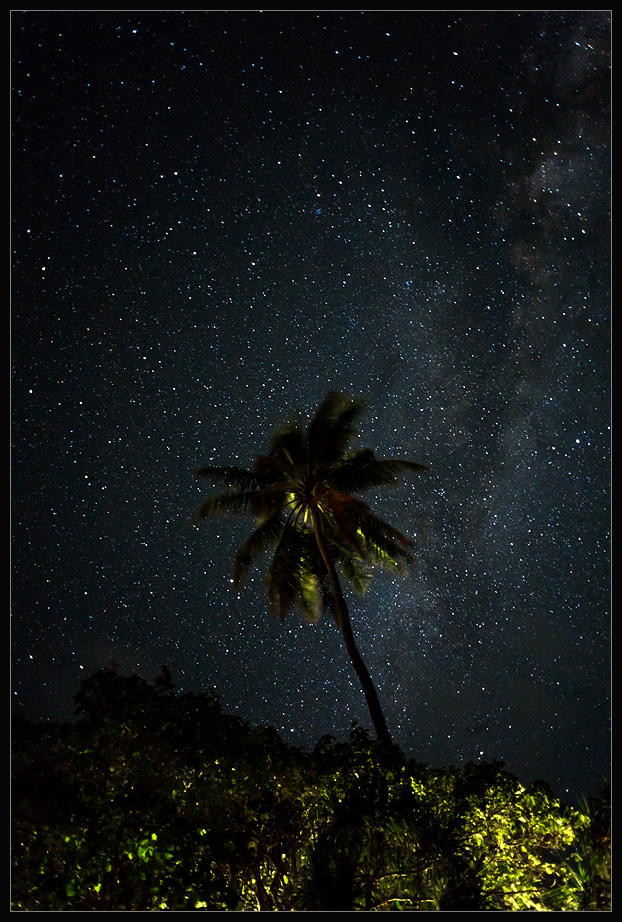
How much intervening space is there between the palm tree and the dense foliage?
5.13 metres

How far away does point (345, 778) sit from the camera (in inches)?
300

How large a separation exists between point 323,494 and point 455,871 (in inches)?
300

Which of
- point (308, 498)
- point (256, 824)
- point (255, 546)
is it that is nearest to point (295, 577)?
point (255, 546)

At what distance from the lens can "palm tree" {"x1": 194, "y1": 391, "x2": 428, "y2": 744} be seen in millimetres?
13148

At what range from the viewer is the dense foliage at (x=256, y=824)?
6199mm

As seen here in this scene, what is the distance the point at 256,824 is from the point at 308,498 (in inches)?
268

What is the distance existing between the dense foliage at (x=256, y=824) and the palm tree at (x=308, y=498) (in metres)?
5.13

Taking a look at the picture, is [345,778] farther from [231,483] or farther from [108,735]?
[231,483]

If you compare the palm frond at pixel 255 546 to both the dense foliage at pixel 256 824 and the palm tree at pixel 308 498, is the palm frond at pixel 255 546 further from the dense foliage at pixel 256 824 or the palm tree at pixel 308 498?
the dense foliage at pixel 256 824

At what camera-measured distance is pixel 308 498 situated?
526 inches

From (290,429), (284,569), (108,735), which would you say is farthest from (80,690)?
(290,429)

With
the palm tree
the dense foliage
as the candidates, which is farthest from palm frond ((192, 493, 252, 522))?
the dense foliage

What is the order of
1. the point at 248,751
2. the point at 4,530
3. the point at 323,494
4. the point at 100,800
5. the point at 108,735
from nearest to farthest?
the point at 4,530 < the point at 100,800 < the point at 108,735 < the point at 248,751 < the point at 323,494

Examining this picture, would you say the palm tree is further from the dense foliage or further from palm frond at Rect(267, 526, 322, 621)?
the dense foliage
